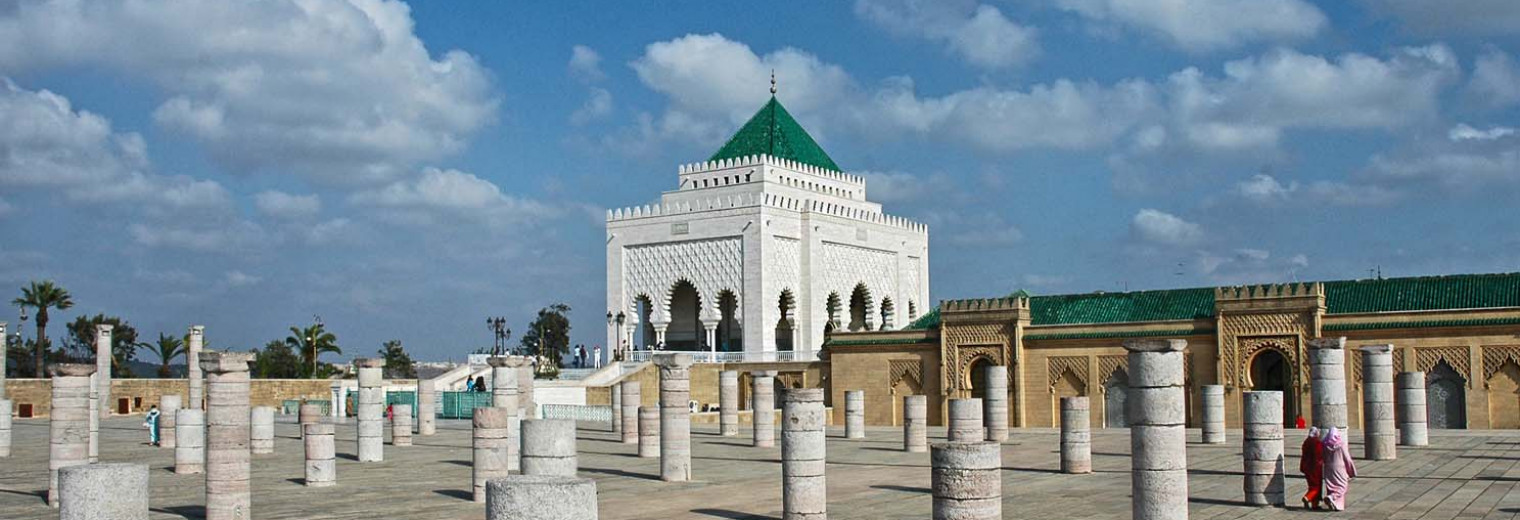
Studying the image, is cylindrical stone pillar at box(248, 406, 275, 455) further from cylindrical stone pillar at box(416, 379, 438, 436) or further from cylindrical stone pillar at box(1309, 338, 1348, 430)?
cylindrical stone pillar at box(1309, 338, 1348, 430)

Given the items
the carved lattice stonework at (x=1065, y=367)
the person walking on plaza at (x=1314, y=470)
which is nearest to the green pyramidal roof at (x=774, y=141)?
the carved lattice stonework at (x=1065, y=367)

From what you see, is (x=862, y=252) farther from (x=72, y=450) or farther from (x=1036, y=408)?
(x=72, y=450)

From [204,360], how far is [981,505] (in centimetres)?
602

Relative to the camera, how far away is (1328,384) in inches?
512

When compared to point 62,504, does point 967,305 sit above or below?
above

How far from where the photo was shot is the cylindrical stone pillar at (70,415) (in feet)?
41.5

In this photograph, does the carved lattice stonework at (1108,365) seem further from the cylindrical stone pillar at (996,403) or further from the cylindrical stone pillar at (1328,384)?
the cylindrical stone pillar at (1328,384)

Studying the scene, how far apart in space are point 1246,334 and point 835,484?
41.6 feet

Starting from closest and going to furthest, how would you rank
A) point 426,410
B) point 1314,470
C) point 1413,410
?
point 1314,470, point 1413,410, point 426,410

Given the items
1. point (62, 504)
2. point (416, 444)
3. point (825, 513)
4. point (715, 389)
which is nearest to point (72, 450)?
point (62, 504)

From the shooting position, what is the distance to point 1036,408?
26047 mm

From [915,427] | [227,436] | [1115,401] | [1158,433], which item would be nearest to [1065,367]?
[1115,401]

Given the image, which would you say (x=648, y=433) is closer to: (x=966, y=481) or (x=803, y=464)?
Answer: (x=803, y=464)

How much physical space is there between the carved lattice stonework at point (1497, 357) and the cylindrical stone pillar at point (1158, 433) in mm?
14835
